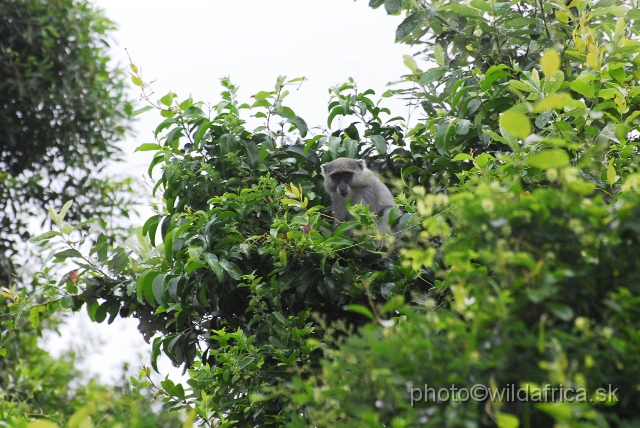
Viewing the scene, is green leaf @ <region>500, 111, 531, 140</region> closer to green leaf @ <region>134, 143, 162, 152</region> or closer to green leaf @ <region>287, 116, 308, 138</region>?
Result: green leaf @ <region>287, 116, 308, 138</region>

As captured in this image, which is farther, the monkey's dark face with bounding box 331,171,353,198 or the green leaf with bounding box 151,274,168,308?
the monkey's dark face with bounding box 331,171,353,198

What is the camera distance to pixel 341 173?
5133 mm

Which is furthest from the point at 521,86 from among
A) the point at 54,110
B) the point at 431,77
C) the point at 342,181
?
the point at 54,110

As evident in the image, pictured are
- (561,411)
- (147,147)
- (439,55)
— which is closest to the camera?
(561,411)

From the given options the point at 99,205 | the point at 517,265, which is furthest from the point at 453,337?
the point at 99,205

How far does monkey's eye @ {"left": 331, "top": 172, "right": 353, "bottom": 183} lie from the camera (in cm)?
513

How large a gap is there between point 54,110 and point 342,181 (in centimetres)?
482

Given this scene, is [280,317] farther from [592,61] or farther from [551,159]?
[551,159]

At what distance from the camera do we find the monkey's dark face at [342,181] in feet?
16.8

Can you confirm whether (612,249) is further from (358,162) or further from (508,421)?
(358,162)

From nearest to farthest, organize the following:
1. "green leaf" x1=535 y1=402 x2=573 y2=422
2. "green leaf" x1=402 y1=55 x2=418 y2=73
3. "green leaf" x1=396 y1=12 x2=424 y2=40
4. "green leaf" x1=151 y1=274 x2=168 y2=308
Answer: "green leaf" x1=535 y1=402 x2=573 y2=422, "green leaf" x1=151 y1=274 x2=168 y2=308, "green leaf" x1=402 y1=55 x2=418 y2=73, "green leaf" x1=396 y1=12 x2=424 y2=40

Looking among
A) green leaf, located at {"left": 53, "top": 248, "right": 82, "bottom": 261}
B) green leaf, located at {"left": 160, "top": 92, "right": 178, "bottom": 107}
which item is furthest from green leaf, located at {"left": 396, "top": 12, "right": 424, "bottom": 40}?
green leaf, located at {"left": 53, "top": 248, "right": 82, "bottom": 261}

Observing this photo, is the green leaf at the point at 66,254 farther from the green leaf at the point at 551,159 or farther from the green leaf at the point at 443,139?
the green leaf at the point at 551,159

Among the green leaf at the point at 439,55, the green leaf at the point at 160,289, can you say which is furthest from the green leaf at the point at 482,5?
the green leaf at the point at 160,289
